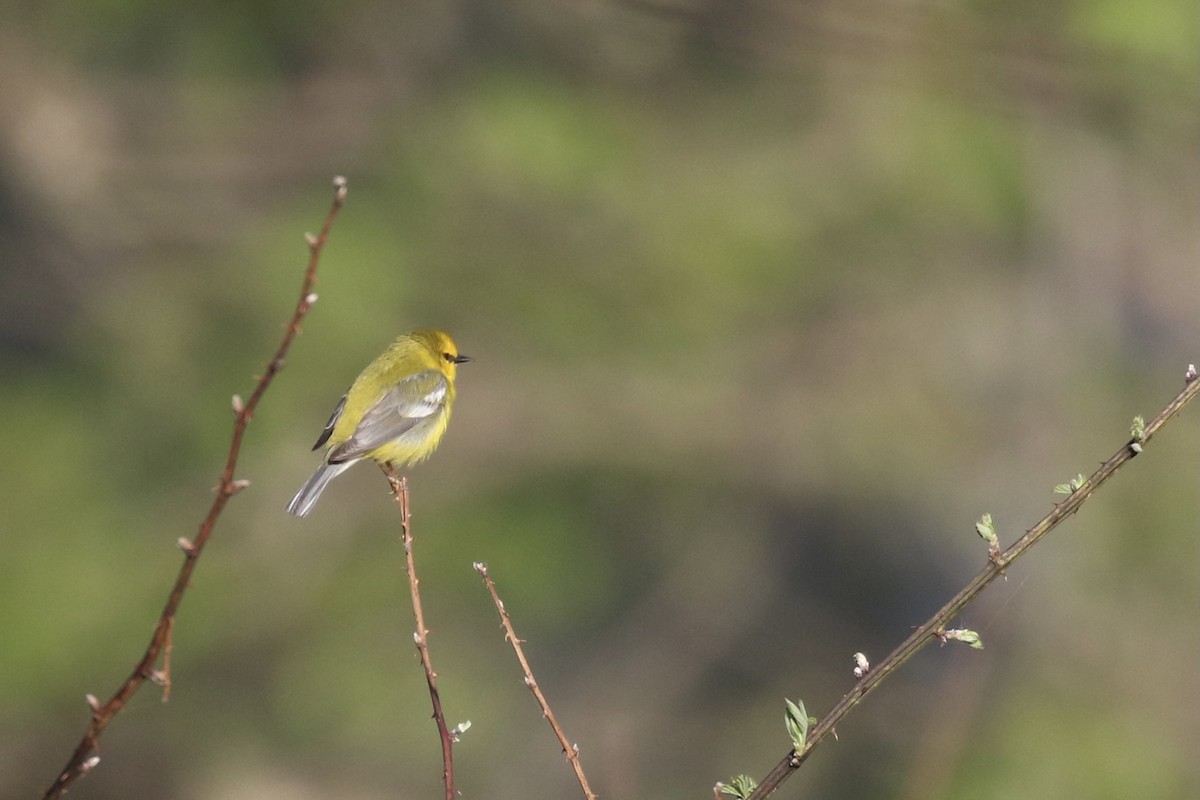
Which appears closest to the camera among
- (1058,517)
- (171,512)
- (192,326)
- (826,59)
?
(1058,517)

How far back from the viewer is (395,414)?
343 cm

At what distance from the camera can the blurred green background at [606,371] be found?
7.45 m

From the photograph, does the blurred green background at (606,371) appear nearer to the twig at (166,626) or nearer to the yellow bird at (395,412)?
the yellow bird at (395,412)

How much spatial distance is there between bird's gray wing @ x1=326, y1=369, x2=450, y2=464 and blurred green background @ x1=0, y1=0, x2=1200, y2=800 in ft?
13.6

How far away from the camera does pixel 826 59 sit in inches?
342

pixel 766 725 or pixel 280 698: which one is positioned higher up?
pixel 280 698

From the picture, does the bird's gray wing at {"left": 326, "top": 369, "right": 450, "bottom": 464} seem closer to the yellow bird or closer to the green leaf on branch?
the yellow bird

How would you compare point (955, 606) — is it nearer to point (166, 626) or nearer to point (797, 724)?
point (797, 724)

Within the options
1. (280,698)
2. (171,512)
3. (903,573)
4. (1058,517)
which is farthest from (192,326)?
(1058,517)

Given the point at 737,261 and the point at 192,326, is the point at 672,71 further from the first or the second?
the point at 192,326

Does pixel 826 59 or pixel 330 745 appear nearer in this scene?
pixel 330 745

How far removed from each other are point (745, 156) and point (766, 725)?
395 cm

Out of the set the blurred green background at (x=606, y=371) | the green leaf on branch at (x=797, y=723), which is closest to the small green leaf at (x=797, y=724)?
the green leaf on branch at (x=797, y=723)

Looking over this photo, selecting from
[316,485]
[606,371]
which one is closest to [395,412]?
[316,485]
